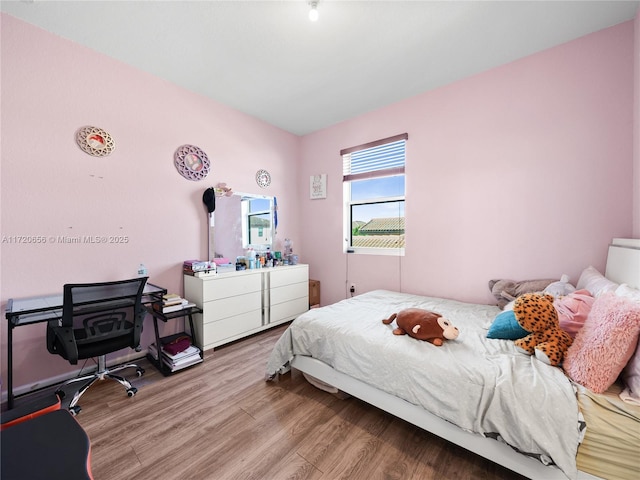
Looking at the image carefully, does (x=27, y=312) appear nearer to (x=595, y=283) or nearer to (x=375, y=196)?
(x=375, y=196)

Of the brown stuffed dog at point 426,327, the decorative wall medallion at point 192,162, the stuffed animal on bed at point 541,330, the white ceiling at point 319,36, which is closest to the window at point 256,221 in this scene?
the decorative wall medallion at point 192,162

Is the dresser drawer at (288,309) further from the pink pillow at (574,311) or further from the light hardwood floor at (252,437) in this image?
the pink pillow at (574,311)

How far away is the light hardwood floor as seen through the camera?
1334 mm

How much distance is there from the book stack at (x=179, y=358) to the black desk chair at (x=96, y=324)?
0.31 meters

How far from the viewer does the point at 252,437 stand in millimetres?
1561

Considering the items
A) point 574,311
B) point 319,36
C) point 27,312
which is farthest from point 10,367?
point 574,311

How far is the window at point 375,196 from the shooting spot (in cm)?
321

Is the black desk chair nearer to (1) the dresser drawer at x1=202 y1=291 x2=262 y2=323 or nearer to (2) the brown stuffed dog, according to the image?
(1) the dresser drawer at x1=202 y1=291 x2=262 y2=323

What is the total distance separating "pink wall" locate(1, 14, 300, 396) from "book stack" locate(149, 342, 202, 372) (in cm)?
47

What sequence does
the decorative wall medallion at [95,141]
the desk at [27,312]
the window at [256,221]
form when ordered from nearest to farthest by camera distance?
the desk at [27,312] < the decorative wall medallion at [95,141] < the window at [256,221]

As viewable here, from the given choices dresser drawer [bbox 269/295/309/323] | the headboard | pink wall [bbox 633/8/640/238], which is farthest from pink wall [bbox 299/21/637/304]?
dresser drawer [bbox 269/295/309/323]

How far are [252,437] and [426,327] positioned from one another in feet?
4.20

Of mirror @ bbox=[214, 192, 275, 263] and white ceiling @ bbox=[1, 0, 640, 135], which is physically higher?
white ceiling @ bbox=[1, 0, 640, 135]

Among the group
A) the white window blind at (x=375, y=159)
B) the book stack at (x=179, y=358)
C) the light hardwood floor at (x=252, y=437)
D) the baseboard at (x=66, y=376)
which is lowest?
the light hardwood floor at (x=252, y=437)
